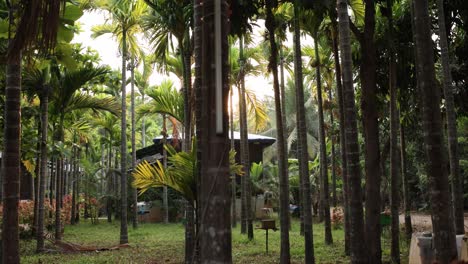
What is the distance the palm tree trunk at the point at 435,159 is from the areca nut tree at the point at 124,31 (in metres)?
9.76

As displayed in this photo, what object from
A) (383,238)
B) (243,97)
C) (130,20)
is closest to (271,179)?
(243,97)

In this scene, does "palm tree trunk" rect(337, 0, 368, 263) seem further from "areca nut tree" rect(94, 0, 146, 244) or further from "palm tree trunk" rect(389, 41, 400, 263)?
"areca nut tree" rect(94, 0, 146, 244)

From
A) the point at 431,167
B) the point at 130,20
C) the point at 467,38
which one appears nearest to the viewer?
the point at 431,167

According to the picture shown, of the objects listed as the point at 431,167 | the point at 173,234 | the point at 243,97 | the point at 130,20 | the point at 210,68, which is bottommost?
the point at 173,234

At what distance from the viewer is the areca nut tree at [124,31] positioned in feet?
45.4

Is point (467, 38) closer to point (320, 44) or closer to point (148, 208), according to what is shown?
point (320, 44)

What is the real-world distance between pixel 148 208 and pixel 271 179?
7402mm

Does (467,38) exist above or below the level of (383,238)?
above

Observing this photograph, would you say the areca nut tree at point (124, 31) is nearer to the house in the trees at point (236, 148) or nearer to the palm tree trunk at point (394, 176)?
the palm tree trunk at point (394, 176)

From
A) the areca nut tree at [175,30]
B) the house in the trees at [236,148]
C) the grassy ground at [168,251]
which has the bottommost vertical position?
the grassy ground at [168,251]

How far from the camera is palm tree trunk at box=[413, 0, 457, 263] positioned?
4766 mm

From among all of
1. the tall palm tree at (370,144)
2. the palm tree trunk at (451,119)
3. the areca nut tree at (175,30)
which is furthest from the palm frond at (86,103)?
the palm tree trunk at (451,119)

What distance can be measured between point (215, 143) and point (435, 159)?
9.32 feet

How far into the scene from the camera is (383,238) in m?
14.4
